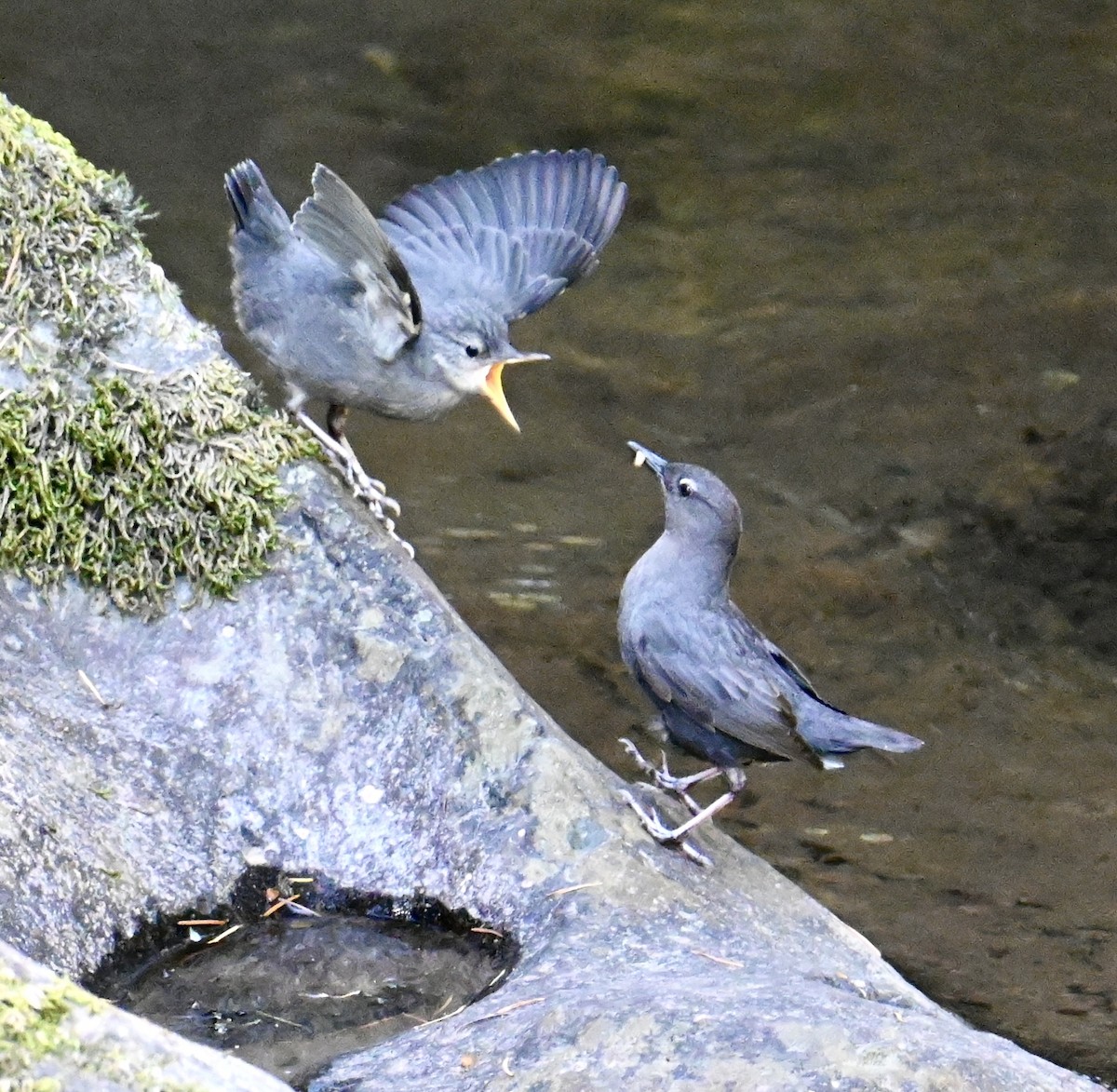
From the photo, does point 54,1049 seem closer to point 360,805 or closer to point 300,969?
point 300,969

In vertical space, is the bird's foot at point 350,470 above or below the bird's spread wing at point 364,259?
below

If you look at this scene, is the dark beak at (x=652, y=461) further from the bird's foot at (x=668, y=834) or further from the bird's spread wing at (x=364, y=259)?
the bird's foot at (x=668, y=834)

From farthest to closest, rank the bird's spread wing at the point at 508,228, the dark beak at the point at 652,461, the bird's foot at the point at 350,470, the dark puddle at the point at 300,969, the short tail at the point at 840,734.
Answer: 1. the bird's spread wing at the point at 508,228
2. the dark beak at the point at 652,461
3. the short tail at the point at 840,734
4. the bird's foot at the point at 350,470
5. the dark puddle at the point at 300,969

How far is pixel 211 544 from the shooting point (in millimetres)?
4246

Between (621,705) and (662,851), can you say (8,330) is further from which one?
(621,705)

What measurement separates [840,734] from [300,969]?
1.96 m

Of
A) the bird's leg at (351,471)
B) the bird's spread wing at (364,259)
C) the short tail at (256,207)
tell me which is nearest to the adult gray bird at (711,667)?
the bird's leg at (351,471)

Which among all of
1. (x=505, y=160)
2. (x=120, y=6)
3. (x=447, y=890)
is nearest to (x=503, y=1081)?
(x=447, y=890)

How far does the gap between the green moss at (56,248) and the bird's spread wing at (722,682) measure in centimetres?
187

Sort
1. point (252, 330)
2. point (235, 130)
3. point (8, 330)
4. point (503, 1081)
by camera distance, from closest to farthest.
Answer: point (503, 1081) < point (8, 330) < point (252, 330) < point (235, 130)

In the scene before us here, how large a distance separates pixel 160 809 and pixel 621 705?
3.47 m

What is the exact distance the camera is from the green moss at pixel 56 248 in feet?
14.0

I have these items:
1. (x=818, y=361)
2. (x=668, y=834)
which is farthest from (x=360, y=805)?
(x=818, y=361)

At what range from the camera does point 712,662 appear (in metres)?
4.86
